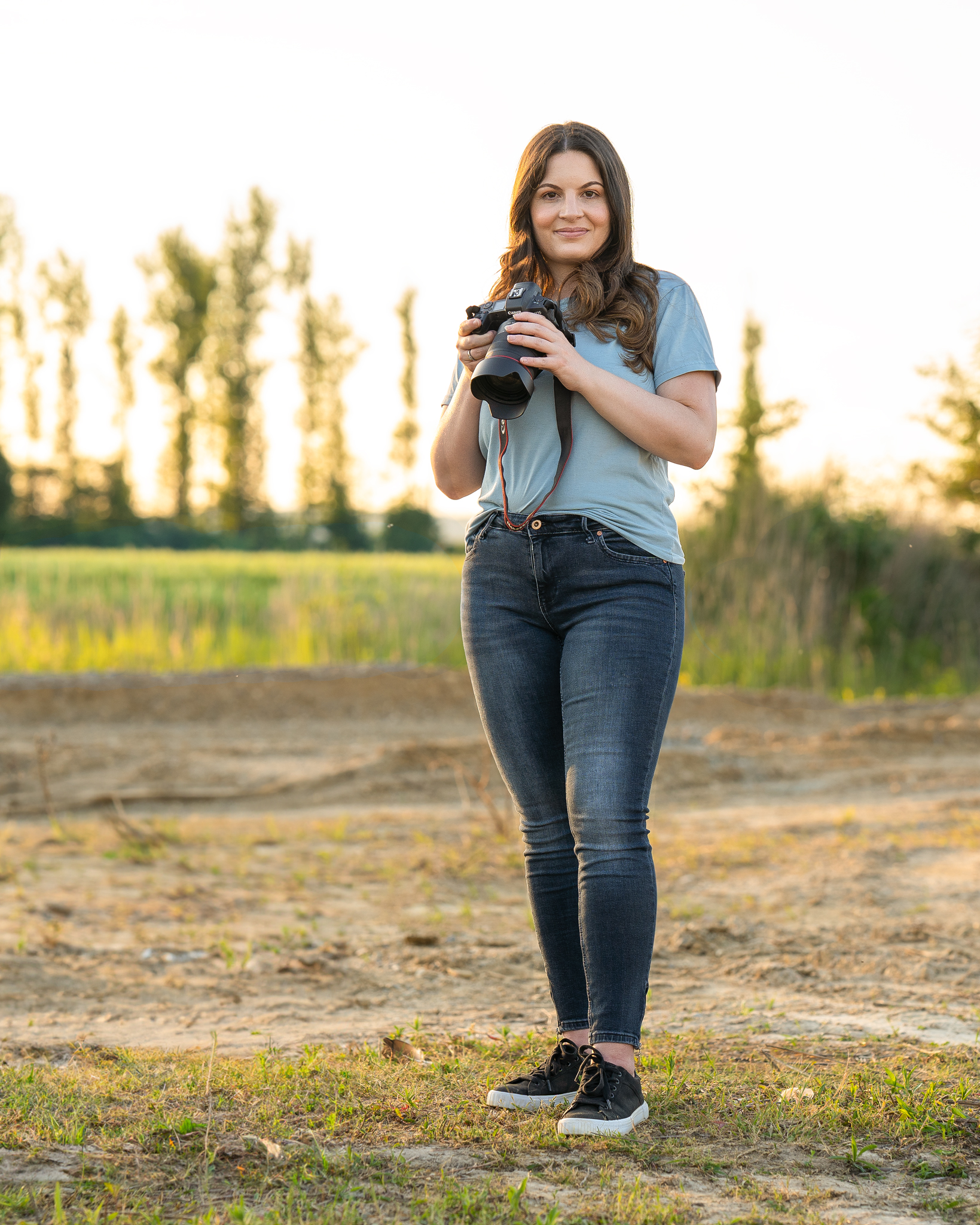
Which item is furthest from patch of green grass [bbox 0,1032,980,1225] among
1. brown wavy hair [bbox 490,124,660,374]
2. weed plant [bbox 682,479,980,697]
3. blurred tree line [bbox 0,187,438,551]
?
blurred tree line [bbox 0,187,438,551]

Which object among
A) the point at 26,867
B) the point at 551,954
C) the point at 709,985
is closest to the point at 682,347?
the point at 551,954

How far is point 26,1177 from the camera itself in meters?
2.19

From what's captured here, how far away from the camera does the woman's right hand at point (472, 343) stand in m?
2.46

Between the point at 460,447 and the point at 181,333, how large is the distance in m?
32.7

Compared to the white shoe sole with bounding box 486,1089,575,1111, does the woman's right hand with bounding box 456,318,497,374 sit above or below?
above

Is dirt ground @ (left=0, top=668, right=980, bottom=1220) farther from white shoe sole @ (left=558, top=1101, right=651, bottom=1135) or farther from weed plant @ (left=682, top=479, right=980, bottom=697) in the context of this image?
weed plant @ (left=682, top=479, right=980, bottom=697)

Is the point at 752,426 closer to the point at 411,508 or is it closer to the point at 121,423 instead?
the point at 411,508

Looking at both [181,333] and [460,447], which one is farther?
[181,333]

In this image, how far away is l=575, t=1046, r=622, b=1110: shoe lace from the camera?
239cm

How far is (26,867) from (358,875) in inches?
59.7

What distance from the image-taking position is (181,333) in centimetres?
3338

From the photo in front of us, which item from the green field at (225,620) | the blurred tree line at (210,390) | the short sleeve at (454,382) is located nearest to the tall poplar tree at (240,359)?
the blurred tree line at (210,390)

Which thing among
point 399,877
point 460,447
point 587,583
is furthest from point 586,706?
point 399,877

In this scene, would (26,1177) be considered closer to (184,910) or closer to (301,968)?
(301,968)
